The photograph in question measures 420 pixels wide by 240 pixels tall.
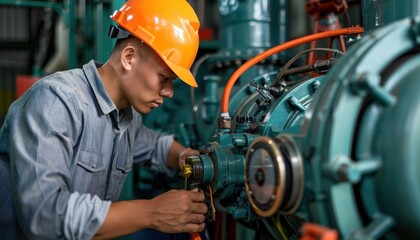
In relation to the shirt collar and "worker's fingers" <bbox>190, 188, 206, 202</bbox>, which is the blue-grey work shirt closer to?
the shirt collar

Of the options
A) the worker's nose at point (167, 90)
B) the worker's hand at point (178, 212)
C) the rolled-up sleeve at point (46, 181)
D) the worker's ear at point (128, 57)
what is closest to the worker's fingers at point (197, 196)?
the worker's hand at point (178, 212)

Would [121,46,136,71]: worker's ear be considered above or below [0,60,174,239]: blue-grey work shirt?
above

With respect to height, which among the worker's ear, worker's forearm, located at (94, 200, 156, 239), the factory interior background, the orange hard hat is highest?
the orange hard hat

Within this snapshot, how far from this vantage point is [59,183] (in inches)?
47.9

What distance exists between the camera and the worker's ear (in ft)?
4.81

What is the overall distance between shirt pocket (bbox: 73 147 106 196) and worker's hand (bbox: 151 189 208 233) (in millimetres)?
312

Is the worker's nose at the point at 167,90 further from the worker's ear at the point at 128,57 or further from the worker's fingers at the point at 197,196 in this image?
the worker's fingers at the point at 197,196

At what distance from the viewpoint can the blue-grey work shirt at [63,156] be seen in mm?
1184

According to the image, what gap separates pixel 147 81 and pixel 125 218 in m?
0.45

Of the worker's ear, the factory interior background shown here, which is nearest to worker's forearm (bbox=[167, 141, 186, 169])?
the factory interior background

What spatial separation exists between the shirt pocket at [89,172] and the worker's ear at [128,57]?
29cm

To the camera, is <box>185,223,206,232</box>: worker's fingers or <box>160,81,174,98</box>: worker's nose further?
<box>160,81,174,98</box>: worker's nose

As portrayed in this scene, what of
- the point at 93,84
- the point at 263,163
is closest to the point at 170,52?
the point at 93,84

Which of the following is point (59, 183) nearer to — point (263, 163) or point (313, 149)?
point (263, 163)
